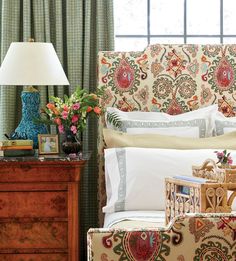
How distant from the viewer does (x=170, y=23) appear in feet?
15.4

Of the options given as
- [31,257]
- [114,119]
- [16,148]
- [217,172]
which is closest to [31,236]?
[31,257]

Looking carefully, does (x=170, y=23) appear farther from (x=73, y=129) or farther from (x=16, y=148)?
(x=16, y=148)

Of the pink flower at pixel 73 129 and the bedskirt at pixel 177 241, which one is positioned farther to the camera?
the pink flower at pixel 73 129

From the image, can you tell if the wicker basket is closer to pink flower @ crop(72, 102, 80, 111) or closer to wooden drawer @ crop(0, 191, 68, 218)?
wooden drawer @ crop(0, 191, 68, 218)

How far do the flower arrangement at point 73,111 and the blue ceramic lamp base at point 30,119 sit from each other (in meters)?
0.11

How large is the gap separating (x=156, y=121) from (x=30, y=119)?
Answer: 2.53 feet

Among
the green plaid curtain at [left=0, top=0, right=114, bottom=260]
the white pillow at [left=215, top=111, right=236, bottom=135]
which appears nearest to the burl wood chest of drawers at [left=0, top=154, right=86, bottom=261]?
the green plaid curtain at [left=0, top=0, right=114, bottom=260]

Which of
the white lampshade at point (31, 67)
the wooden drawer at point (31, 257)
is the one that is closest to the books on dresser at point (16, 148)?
the white lampshade at point (31, 67)

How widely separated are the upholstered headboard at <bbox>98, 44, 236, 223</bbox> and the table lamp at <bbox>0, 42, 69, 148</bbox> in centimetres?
43

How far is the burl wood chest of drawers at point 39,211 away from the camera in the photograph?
3.66 meters

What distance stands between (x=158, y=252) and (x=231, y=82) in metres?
2.45

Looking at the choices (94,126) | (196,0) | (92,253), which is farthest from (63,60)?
(92,253)

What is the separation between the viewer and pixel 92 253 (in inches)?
76.8

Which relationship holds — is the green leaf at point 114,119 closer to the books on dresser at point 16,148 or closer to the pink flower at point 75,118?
the pink flower at point 75,118
